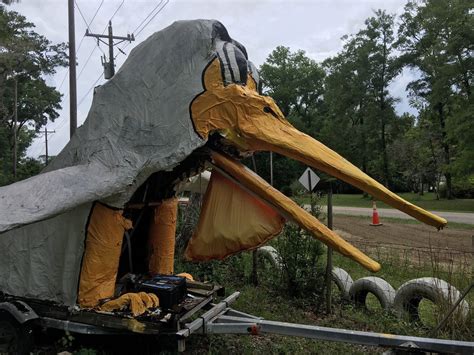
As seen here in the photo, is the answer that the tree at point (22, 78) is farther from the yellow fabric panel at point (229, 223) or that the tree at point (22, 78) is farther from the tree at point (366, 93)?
the tree at point (366, 93)

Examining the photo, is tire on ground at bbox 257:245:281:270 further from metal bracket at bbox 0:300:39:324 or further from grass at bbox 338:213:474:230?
grass at bbox 338:213:474:230

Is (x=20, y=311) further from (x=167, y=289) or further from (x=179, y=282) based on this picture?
(x=179, y=282)

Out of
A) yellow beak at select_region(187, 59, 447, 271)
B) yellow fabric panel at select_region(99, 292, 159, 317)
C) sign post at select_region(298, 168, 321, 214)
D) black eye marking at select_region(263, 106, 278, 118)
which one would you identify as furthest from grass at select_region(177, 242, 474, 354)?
black eye marking at select_region(263, 106, 278, 118)

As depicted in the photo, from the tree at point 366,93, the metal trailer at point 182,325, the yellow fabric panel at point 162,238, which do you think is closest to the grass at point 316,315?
the metal trailer at point 182,325

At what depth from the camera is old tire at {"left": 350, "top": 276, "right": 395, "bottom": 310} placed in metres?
5.66

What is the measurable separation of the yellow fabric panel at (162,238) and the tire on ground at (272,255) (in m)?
2.00

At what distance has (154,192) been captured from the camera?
4.88 meters

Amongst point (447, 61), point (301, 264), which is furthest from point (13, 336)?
point (447, 61)

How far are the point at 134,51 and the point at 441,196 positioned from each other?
32.3 m

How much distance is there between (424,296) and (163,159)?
3407mm

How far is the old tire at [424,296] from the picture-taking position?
4.67 m

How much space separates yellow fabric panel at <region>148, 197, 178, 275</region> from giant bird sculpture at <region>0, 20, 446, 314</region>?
2.63 feet

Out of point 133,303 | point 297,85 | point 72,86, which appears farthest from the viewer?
point 297,85

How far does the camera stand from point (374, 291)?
5855 mm
